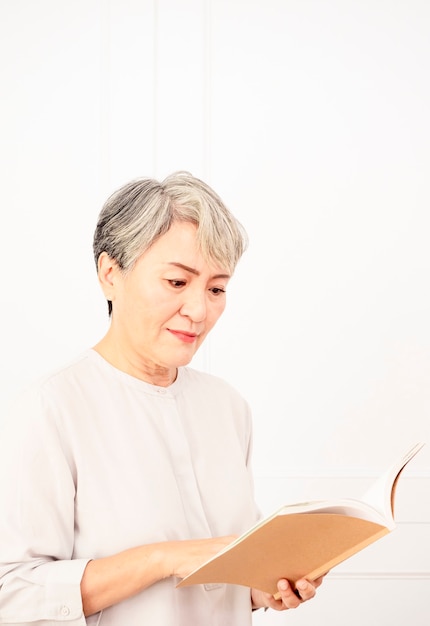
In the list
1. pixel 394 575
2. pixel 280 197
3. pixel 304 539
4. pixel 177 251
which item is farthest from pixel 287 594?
pixel 280 197

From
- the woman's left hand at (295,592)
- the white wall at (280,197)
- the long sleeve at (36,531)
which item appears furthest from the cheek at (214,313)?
the white wall at (280,197)

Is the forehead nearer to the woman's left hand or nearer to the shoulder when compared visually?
the shoulder

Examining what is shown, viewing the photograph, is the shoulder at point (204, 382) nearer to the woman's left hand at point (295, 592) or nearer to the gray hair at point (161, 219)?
the gray hair at point (161, 219)

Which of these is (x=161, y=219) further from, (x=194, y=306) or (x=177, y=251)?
(x=194, y=306)

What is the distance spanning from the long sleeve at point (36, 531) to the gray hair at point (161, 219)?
364 millimetres

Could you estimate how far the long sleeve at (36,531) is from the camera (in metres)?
1.35

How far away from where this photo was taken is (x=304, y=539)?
1.25 metres

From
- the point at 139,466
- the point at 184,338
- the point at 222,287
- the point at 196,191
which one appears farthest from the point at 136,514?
the point at 196,191

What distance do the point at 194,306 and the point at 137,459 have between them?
0.30 metres

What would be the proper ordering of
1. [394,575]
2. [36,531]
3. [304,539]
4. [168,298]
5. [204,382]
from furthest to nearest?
[394,575] → [204,382] → [168,298] → [36,531] → [304,539]

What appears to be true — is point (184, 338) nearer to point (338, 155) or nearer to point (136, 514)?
point (136, 514)

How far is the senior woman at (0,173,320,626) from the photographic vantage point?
4.48ft

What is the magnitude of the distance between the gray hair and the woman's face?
17mm

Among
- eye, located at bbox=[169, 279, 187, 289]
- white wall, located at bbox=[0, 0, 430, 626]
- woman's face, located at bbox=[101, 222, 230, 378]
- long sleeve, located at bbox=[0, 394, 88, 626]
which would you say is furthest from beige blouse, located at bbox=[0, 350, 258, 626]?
white wall, located at bbox=[0, 0, 430, 626]
